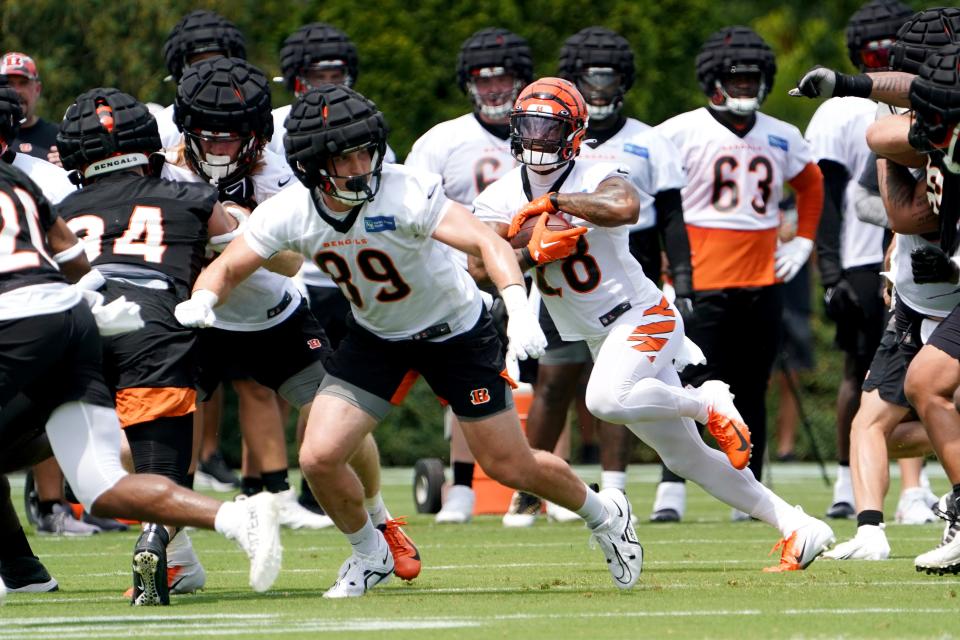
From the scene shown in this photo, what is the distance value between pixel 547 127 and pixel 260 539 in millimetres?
2501

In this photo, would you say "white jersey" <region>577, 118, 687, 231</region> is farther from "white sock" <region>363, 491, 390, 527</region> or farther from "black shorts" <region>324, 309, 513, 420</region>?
"black shorts" <region>324, 309, 513, 420</region>

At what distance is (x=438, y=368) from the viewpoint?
6.68m

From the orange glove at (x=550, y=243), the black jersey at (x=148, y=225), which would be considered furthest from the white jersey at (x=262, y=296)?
the orange glove at (x=550, y=243)

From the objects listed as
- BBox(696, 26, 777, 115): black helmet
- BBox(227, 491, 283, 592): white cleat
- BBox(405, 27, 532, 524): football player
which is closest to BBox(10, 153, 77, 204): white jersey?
BBox(227, 491, 283, 592): white cleat

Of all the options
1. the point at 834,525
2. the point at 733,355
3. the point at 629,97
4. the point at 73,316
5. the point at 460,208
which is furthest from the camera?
the point at 629,97

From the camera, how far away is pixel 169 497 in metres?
5.91

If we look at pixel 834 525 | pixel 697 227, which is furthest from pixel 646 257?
pixel 834 525

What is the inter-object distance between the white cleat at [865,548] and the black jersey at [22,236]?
11.9ft

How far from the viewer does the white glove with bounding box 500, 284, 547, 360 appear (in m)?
6.04

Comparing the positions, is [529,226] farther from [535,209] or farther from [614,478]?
[614,478]

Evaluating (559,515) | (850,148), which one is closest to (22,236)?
(559,515)

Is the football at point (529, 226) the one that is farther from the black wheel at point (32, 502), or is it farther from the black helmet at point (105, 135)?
the black wheel at point (32, 502)

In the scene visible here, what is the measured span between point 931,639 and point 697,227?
544 centimetres

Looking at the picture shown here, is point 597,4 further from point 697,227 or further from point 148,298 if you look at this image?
point 148,298
